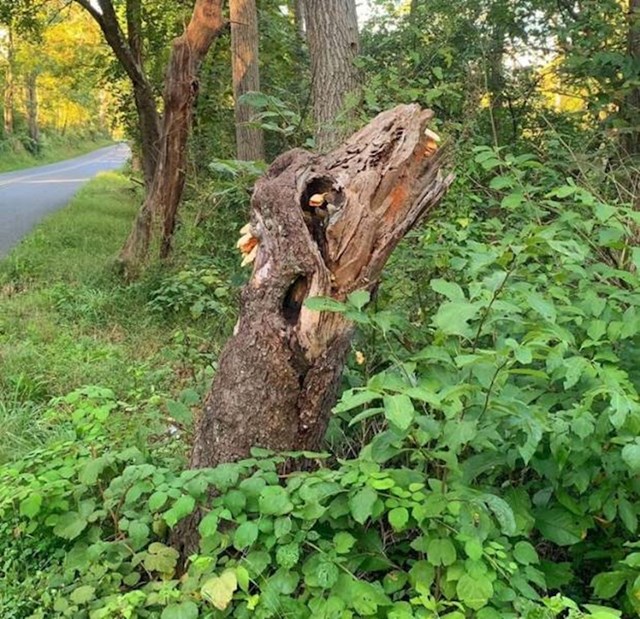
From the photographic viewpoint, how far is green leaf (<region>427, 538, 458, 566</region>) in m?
1.82

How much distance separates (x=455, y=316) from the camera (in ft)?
6.11

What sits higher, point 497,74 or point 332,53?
point 332,53

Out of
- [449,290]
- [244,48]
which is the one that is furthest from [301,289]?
[244,48]

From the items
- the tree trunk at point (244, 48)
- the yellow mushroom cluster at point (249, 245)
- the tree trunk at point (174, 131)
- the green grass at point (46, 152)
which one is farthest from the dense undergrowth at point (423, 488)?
the green grass at point (46, 152)

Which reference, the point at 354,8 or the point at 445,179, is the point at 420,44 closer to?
the point at 354,8

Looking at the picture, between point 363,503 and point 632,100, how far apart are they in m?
5.48

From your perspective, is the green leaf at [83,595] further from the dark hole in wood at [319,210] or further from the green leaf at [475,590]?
the dark hole in wood at [319,210]

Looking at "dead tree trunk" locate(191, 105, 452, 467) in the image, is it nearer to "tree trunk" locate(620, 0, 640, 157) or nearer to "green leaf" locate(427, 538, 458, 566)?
"green leaf" locate(427, 538, 458, 566)

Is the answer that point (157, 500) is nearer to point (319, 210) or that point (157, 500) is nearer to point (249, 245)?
point (249, 245)

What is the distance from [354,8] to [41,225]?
844 centimetres

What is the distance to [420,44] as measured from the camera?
7.42 m

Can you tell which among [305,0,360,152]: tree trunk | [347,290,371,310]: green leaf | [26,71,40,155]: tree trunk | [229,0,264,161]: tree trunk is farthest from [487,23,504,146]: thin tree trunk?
[26,71,40,155]: tree trunk

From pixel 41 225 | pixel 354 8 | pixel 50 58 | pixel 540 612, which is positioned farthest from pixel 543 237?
pixel 50 58

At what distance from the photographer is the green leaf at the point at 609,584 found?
196 cm
